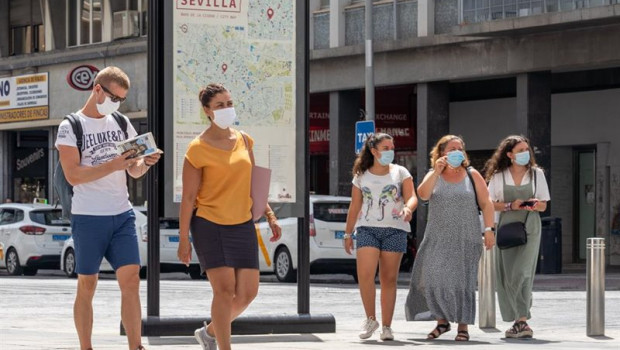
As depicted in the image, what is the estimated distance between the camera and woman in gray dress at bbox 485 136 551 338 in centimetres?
1368

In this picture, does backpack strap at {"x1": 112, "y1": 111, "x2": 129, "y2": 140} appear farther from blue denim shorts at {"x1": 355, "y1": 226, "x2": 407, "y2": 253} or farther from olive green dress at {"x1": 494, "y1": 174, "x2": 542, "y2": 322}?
olive green dress at {"x1": 494, "y1": 174, "x2": 542, "y2": 322}

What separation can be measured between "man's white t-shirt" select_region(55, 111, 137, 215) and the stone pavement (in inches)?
85.3

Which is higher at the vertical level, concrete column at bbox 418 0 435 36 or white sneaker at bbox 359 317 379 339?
concrete column at bbox 418 0 435 36

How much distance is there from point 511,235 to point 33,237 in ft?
62.7

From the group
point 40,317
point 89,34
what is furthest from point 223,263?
point 89,34

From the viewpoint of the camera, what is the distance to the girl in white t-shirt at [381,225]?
523 inches

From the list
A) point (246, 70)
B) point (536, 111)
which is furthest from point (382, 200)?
point (536, 111)

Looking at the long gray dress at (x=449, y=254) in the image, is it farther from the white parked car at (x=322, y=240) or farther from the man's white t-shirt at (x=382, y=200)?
the white parked car at (x=322, y=240)

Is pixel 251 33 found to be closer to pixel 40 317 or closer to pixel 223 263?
pixel 223 263

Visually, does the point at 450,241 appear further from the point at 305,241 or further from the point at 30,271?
the point at 30,271

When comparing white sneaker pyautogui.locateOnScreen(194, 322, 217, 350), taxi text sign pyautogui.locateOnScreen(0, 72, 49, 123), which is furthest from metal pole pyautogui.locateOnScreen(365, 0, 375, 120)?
white sneaker pyautogui.locateOnScreen(194, 322, 217, 350)

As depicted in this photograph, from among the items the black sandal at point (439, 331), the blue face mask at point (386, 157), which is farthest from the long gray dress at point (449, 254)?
the blue face mask at point (386, 157)

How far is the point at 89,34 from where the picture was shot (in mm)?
44625

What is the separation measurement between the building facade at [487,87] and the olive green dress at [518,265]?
49.6 ft
